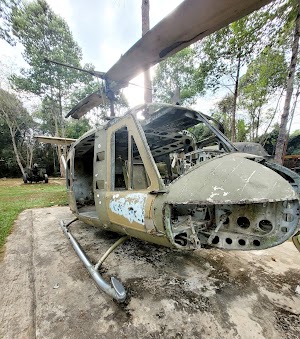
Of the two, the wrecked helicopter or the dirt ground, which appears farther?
the dirt ground

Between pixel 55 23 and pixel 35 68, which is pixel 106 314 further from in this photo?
pixel 55 23

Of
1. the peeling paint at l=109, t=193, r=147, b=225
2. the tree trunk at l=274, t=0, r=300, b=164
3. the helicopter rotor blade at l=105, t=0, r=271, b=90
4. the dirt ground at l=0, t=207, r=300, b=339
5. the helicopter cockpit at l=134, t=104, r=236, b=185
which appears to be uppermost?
the tree trunk at l=274, t=0, r=300, b=164

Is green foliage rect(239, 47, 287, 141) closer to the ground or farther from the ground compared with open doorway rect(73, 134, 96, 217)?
farther from the ground

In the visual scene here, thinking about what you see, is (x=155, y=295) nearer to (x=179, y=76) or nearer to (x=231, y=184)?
(x=231, y=184)

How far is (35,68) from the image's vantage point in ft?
50.6

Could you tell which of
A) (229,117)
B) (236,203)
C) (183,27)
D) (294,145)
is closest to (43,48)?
(229,117)

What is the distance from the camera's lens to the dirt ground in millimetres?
1543

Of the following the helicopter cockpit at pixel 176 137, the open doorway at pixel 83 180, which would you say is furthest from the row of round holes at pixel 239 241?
the open doorway at pixel 83 180

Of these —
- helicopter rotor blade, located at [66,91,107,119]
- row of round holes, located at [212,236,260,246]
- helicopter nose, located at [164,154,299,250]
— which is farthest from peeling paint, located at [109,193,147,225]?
helicopter rotor blade, located at [66,91,107,119]

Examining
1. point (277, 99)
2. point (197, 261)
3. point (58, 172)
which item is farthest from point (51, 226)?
point (58, 172)

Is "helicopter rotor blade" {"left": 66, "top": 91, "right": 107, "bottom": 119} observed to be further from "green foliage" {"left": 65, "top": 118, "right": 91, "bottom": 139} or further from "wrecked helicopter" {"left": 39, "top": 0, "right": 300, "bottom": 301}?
"green foliage" {"left": 65, "top": 118, "right": 91, "bottom": 139}

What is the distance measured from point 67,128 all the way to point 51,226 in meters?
22.2

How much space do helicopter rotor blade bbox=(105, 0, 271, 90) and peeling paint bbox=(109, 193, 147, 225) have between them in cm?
175

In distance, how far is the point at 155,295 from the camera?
195cm
